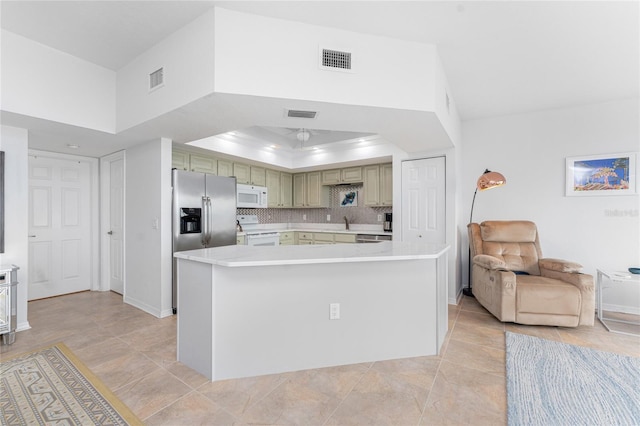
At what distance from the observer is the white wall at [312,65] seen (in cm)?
205

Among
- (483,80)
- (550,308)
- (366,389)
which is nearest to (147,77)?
(366,389)

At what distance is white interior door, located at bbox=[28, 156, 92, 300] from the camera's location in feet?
12.7

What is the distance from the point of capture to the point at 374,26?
86.2 inches

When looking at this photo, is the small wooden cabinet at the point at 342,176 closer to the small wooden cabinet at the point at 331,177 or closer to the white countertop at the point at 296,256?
the small wooden cabinet at the point at 331,177

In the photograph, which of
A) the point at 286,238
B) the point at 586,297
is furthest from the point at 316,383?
the point at 286,238

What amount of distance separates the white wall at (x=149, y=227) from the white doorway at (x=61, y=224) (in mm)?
1116

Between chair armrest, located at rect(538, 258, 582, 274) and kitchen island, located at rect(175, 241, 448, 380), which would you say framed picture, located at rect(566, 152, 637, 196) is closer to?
chair armrest, located at rect(538, 258, 582, 274)

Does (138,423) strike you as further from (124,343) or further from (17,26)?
(17,26)

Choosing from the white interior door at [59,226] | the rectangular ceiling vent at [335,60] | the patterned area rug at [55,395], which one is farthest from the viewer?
the white interior door at [59,226]

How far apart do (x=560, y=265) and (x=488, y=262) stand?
2.44ft

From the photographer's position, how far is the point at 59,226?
4.08m

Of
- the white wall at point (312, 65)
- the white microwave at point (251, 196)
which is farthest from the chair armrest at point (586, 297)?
the white microwave at point (251, 196)

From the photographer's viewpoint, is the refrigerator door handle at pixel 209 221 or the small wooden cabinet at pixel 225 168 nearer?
the refrigerator door handle at pixel 209 221

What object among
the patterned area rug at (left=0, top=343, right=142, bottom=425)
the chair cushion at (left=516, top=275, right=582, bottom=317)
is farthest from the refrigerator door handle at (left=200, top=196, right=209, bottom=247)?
the chair cushion at (left=516, top=275, right=582, bottom=317)
